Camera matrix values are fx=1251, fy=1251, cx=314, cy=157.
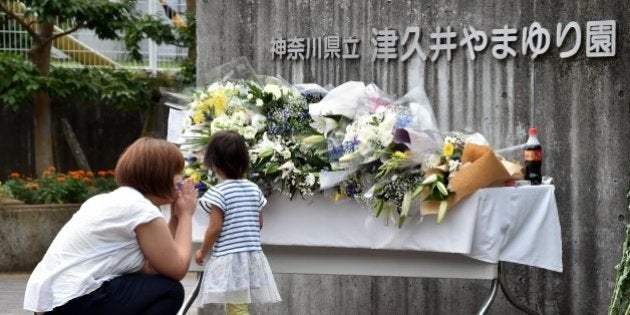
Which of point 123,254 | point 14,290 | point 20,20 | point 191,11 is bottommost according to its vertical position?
point 14,290

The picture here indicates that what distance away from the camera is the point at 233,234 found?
22.3 feet

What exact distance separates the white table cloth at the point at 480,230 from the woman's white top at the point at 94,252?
7.13 ft

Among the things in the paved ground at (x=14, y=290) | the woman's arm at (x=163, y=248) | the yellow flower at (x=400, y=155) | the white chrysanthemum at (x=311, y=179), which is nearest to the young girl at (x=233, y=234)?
the white chrysanthemum at (x=311, y=179)

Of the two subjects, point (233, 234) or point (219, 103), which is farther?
point (219, 103)

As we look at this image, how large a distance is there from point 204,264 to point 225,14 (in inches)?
91.0

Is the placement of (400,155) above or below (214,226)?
above

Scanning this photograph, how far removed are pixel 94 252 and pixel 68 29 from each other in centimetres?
1032

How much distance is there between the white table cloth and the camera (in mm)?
6676

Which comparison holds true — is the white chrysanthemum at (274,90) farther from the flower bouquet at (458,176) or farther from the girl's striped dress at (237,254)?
the flower bouquet at (458,176)

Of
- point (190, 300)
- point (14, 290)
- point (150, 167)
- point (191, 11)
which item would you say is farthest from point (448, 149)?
point (191, 11)

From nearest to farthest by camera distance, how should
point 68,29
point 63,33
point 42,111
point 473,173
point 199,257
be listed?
point 473,173 < point 199,257 < point 63,33 < point 42,111 < point 68,29

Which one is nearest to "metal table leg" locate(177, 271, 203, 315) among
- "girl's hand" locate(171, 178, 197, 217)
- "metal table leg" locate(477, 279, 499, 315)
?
"metal table leg" locate(477, 279, 499, 315)

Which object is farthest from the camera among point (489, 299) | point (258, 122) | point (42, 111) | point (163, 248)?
point (42, 111)

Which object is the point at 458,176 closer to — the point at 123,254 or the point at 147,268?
the point at 147,268
